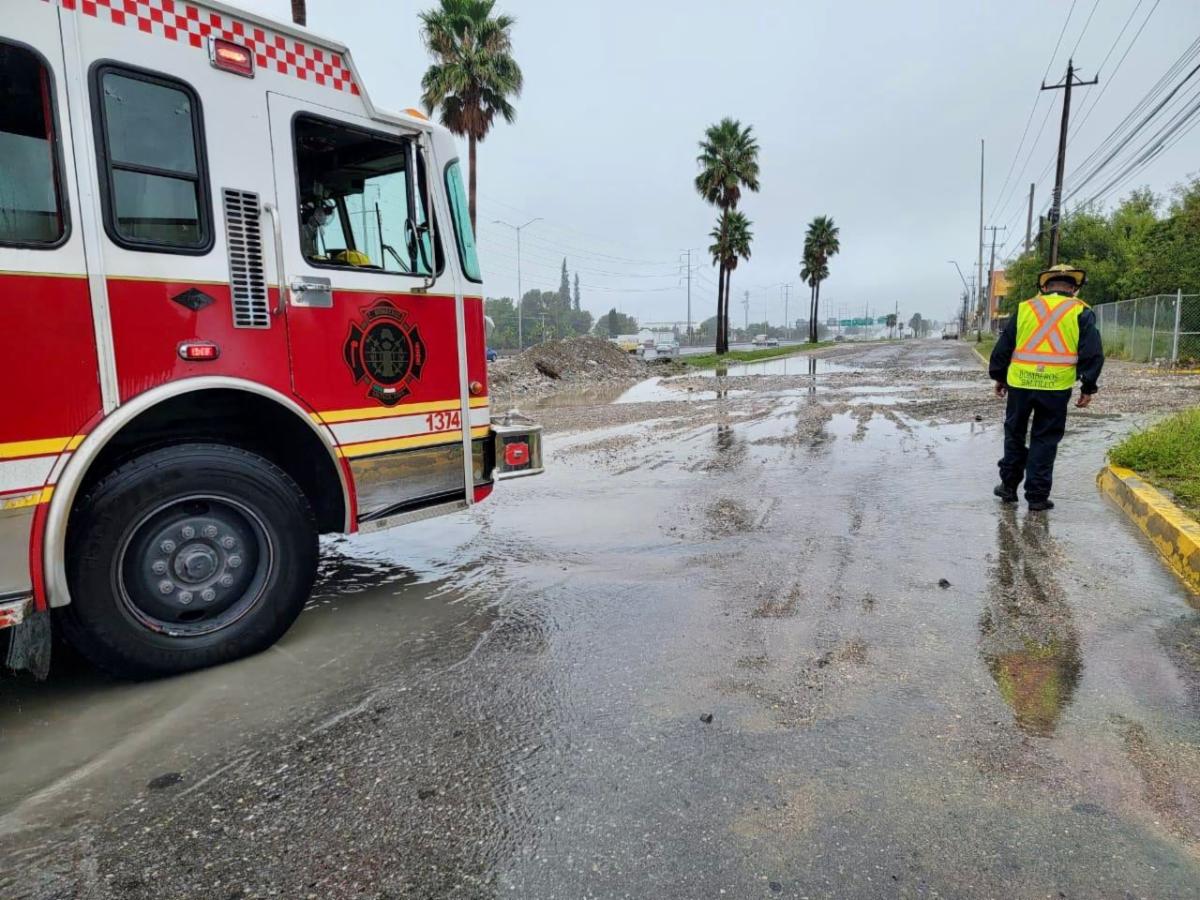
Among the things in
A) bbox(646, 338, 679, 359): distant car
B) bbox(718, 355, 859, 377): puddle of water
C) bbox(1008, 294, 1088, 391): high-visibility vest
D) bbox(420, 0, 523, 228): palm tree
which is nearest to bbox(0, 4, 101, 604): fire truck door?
bbox(1008, 294, 1088, 391): high-visibility vest

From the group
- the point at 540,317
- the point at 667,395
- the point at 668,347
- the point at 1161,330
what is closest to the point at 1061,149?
the point at 1161,330

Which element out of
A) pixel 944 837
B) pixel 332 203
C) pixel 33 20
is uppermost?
pixel 33 20

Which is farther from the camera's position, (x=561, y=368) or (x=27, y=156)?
(x=561, y=368)

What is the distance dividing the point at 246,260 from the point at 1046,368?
5.94 m

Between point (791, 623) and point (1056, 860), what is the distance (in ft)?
6.11

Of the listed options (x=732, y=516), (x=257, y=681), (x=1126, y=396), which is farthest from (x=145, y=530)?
(x=1126, y=396)

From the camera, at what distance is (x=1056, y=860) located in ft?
7.29

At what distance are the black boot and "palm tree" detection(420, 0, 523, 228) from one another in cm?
1992

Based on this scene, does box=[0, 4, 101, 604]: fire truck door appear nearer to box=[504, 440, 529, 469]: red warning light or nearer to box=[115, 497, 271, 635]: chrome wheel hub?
box=[115, 497, 271, 635]: chrome wheel hub

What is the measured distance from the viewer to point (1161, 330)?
21.5 meters

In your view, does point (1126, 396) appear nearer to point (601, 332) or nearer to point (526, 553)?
point (526, 553)

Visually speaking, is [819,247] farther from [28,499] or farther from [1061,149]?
[28,499]

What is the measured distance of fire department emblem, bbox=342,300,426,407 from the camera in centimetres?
412

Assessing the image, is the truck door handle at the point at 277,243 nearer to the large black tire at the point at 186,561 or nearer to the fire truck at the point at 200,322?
the fire truck at the point at 200,322
